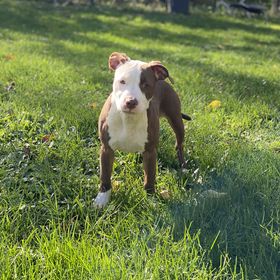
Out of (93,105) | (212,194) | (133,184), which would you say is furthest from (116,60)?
(93,105)

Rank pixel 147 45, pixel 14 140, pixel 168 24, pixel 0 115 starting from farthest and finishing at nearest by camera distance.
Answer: pixel 168 24, pixel 147 45, pixel 0 115, pixel 14 140

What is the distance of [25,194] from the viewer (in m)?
2.78

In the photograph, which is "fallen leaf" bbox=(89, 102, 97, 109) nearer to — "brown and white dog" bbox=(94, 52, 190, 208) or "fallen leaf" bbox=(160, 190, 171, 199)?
"brown and white dog" bbox=(94, 52, 190, 208)

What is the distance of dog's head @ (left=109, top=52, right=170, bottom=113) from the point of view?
247 centimetres

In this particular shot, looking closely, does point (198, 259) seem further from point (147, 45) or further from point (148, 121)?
point (147, 45)

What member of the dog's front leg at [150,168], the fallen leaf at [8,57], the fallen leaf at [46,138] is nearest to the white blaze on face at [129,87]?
the dog's front leg at [150,168]

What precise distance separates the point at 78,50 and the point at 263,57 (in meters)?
3.27

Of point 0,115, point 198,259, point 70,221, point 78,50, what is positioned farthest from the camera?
point 78,50

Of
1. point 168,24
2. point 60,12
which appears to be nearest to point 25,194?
point 168,24

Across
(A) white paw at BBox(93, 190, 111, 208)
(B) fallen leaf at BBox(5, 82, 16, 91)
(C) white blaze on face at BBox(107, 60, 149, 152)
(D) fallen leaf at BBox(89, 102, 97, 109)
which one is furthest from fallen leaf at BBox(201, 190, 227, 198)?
(B) fallen leaf at BBox(5, 82, 16, 91)

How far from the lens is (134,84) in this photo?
253 cm

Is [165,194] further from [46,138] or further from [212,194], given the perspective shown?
[46,138]

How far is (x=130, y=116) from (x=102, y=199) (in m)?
0.53

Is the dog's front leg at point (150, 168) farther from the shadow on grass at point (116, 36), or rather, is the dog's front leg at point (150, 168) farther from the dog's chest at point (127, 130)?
the shadow on grass at point (116, 36)
